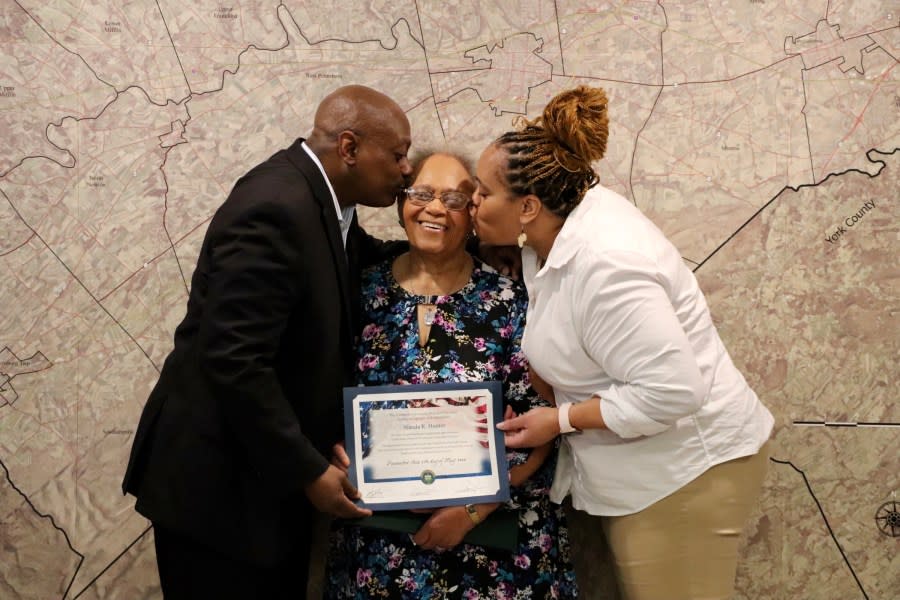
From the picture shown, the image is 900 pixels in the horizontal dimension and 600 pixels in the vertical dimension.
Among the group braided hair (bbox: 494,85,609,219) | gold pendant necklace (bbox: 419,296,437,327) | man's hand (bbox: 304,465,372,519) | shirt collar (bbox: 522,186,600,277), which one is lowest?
man's hand (bbox: 304,465,372,519)

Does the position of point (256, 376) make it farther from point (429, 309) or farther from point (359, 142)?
point (359, 142)

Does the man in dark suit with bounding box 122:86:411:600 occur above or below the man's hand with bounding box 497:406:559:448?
above

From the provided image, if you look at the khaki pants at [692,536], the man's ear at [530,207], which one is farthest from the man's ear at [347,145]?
the khaki pants at [692,536]

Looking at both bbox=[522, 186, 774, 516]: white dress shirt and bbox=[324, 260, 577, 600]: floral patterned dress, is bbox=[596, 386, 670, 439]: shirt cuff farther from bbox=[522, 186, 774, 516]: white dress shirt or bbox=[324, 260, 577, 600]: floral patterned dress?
bbox=[324, 260, 577, 600]: floral patterned dress

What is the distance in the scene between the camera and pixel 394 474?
6.30 feet

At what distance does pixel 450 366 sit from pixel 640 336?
539mm

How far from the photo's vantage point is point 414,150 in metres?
2.22

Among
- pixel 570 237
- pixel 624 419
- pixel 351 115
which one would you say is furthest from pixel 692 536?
pixel 351 115

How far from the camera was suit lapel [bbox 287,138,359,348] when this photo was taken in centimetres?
181

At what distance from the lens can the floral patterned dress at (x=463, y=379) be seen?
198 cm

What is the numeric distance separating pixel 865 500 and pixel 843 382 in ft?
1.23

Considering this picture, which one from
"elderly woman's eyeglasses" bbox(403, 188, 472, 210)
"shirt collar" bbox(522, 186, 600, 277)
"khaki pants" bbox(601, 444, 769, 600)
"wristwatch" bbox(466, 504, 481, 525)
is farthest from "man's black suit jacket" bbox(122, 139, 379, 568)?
"khaki pants" bbox(601, 444, 769, 600)

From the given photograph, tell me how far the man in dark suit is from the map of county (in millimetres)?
403

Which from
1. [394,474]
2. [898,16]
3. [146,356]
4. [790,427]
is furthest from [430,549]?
[898,16]
